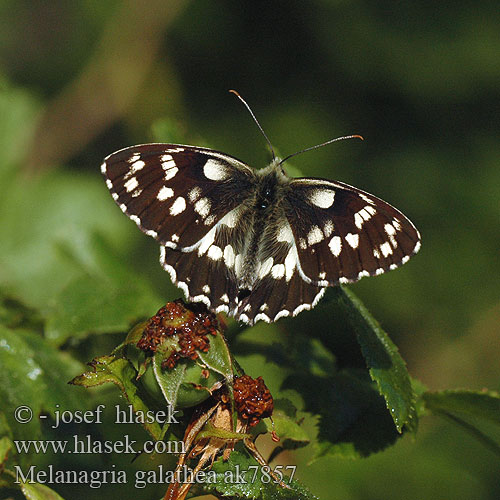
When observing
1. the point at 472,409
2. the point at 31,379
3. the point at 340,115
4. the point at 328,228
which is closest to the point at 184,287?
the point at 328,228

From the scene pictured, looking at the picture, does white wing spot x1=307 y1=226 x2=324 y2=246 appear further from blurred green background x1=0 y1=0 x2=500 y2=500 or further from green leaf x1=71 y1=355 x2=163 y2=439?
blurred green background x1=0 y1=0 x2=500 y2=500

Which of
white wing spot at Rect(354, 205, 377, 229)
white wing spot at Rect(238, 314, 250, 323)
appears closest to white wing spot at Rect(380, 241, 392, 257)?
white wing spot at Rect(354, 205, 377, 229)

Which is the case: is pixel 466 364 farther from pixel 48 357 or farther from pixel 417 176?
pixel 48 357

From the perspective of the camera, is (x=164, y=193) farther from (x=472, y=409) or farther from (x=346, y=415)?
(x=472, y=409)

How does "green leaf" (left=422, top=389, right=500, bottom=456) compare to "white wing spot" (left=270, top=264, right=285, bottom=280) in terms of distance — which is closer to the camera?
"green leaf" (left=422, top=389, right=500, bottom=456)

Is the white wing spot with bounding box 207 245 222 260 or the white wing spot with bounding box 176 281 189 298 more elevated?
the white wing spot with bounding box 176 281 189 298

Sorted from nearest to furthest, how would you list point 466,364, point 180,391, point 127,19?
point 180,391 < point 466,364 < point 127,19

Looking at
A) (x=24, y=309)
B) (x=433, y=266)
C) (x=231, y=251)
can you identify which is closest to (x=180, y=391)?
(x=231, y=251)
